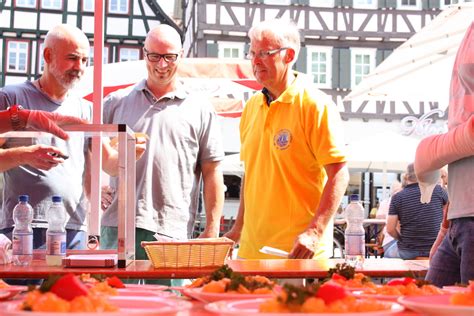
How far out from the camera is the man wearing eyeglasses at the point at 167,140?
4074 mm

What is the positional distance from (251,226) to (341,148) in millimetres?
492

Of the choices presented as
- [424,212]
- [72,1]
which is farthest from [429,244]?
[72,1]

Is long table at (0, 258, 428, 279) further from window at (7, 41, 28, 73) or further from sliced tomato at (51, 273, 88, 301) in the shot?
window at (7, 41, 28, 73)

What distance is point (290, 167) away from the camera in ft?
12.3

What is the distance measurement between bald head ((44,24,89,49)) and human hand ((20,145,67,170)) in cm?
70

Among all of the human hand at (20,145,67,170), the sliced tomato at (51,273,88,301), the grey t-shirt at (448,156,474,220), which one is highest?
the human hand at (20,145,67,170)

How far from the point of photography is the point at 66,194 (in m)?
3.61

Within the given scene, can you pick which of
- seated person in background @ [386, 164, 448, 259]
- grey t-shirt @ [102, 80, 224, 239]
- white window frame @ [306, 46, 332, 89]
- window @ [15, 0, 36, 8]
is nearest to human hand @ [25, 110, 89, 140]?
grey t-shirt @ [102, 80, 224, 239]

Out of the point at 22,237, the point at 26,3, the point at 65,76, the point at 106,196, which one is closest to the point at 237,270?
the point at 106,196

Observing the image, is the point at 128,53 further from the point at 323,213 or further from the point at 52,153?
the point at 52,153

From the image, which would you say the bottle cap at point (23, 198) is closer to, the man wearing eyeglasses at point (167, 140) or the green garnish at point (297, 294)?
the man wearing eyeglasses at point (167, 140)

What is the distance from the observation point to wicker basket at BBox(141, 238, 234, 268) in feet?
10.5

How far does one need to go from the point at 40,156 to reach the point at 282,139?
1.00 m

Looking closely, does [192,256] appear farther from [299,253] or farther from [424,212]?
[424,212]
